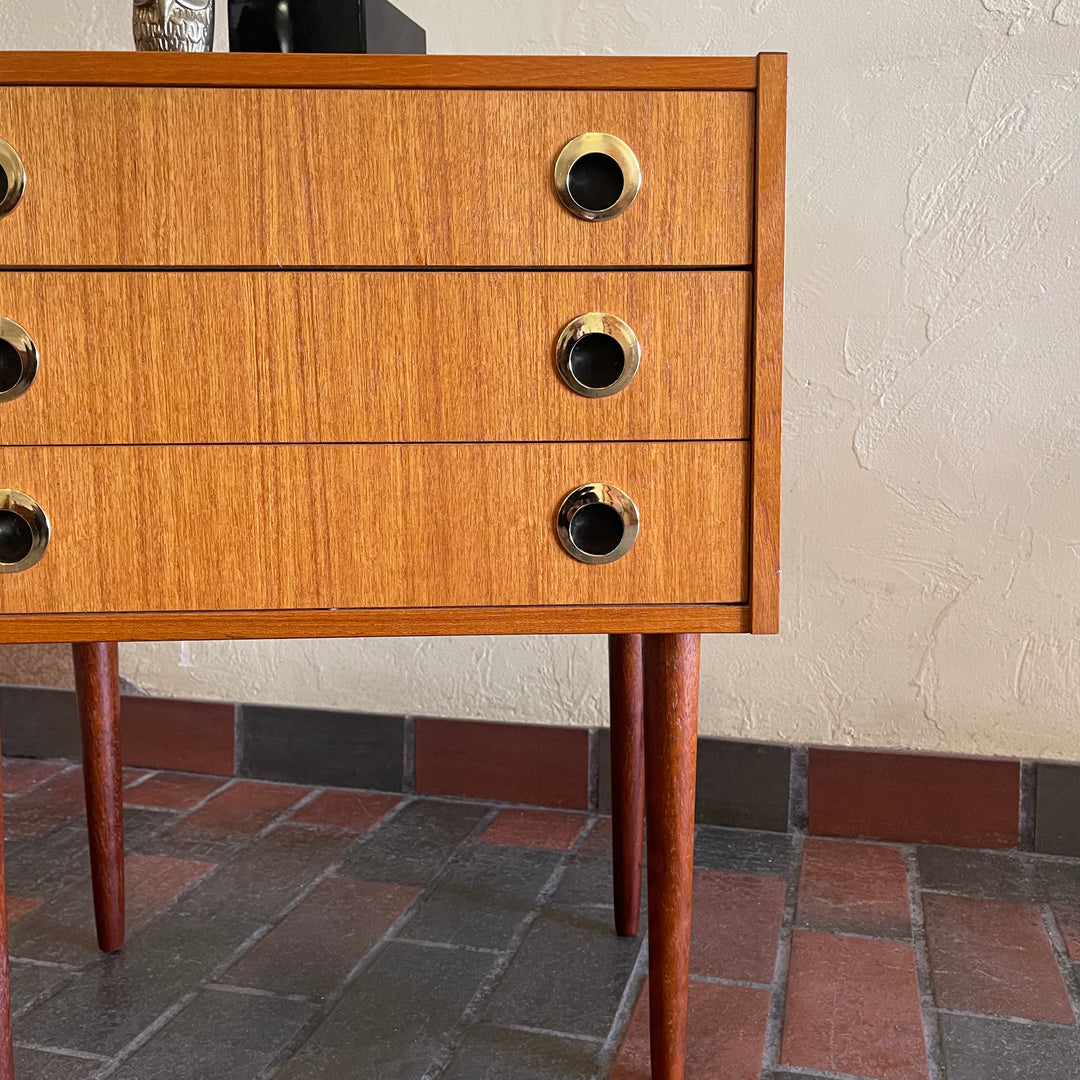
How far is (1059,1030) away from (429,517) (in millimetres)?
754

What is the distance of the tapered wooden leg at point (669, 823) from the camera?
0.84m

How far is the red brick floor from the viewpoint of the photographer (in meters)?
0.99

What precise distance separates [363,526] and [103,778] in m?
0.53

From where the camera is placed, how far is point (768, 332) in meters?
0.78

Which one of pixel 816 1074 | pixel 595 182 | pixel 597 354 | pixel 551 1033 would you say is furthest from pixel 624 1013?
pixel 595 182

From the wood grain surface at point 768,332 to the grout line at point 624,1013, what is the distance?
0.43 metres

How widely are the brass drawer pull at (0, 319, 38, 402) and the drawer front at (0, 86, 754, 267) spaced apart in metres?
0.05

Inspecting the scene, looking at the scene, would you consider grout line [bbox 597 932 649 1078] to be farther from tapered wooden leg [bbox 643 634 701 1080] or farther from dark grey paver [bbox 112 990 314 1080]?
dark grey paver [bbox 112 990 314 1080]

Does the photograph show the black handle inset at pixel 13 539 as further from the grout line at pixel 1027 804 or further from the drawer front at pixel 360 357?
the grout line at pixel 1027 804

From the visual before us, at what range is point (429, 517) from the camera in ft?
2.64

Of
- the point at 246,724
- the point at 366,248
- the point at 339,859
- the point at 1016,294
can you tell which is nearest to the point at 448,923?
the point at 339,859

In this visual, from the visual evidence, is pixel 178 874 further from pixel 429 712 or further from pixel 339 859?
pixel 429 712

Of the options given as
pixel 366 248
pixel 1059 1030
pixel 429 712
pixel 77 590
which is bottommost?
pixel 1059 1030

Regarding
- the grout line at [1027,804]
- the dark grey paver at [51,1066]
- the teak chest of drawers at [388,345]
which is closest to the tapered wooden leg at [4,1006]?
the teak chest of drawers at [388,345]
